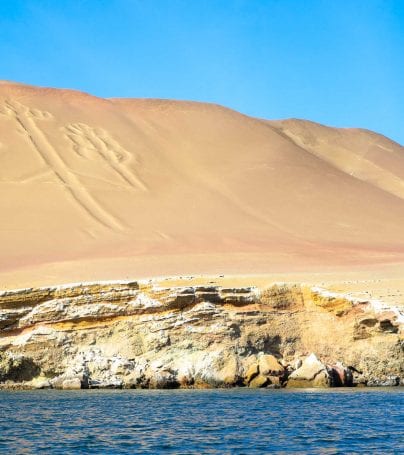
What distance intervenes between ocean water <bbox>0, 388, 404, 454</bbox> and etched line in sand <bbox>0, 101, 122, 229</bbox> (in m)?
28.4

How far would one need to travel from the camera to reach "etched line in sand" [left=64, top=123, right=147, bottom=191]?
181 ft

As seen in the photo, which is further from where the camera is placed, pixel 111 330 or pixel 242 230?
pixel 242 230

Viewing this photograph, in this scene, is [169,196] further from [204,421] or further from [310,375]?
[204,421]

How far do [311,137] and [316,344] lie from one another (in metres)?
60.6

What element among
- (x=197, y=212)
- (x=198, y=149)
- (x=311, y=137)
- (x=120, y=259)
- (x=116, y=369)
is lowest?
(x=116, y=369)

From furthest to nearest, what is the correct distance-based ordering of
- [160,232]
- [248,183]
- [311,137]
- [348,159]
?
1. [311,137]
2. [348,159]
3. [248,183]
4. [160,232]

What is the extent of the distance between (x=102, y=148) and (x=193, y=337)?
125 ft

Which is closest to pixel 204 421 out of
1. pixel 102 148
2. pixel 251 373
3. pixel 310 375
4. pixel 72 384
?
pixel 251 373

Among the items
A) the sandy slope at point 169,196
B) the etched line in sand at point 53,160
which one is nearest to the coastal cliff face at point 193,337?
the sandy slope at point 169,196

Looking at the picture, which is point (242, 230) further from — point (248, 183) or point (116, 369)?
point (116, 369)

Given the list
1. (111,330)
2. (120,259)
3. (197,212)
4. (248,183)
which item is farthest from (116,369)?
(248,183)

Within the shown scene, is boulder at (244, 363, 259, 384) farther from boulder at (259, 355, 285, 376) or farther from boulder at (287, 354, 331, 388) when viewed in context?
boulder at (287, 354, 331, 388)

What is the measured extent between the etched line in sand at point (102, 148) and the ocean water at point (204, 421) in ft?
114

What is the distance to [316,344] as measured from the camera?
22734 mm
